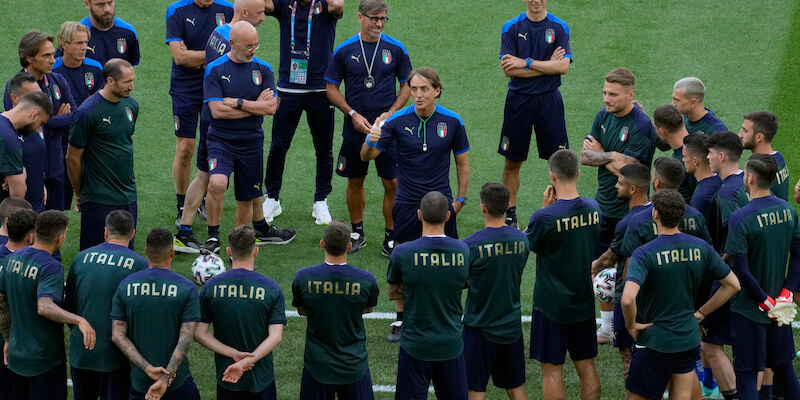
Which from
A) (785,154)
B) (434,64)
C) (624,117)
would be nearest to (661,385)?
(624,117)

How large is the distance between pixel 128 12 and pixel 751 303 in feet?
35.9

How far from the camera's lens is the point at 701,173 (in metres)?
7.29

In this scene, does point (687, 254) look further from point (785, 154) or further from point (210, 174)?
point (785, 154)

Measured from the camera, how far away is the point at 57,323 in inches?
250

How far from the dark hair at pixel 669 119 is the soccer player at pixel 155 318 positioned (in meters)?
3.97

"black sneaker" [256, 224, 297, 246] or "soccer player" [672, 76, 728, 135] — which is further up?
"soccer player" [672, 76, 728, 135]

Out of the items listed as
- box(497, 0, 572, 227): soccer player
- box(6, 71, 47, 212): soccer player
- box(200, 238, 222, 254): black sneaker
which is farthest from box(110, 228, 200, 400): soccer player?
box(497, 0, 572, 227): soccer player

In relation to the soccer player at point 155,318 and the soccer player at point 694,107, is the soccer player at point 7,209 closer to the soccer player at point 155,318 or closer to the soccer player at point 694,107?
the soccer player at point 155,318

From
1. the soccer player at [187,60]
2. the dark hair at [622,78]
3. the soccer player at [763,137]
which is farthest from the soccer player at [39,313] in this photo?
the soccer player at [763,137]

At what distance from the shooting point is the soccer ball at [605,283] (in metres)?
Result: 7.52

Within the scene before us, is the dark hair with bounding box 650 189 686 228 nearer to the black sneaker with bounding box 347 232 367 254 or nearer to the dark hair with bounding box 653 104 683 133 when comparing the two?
the dark hair with bounding box 653 104 683 133

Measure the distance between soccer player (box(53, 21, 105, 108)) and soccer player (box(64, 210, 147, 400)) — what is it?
299cm

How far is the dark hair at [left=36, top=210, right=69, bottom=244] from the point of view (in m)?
6.20

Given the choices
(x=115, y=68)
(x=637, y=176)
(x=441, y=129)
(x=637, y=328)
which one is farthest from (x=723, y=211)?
(x=115, y=68)
